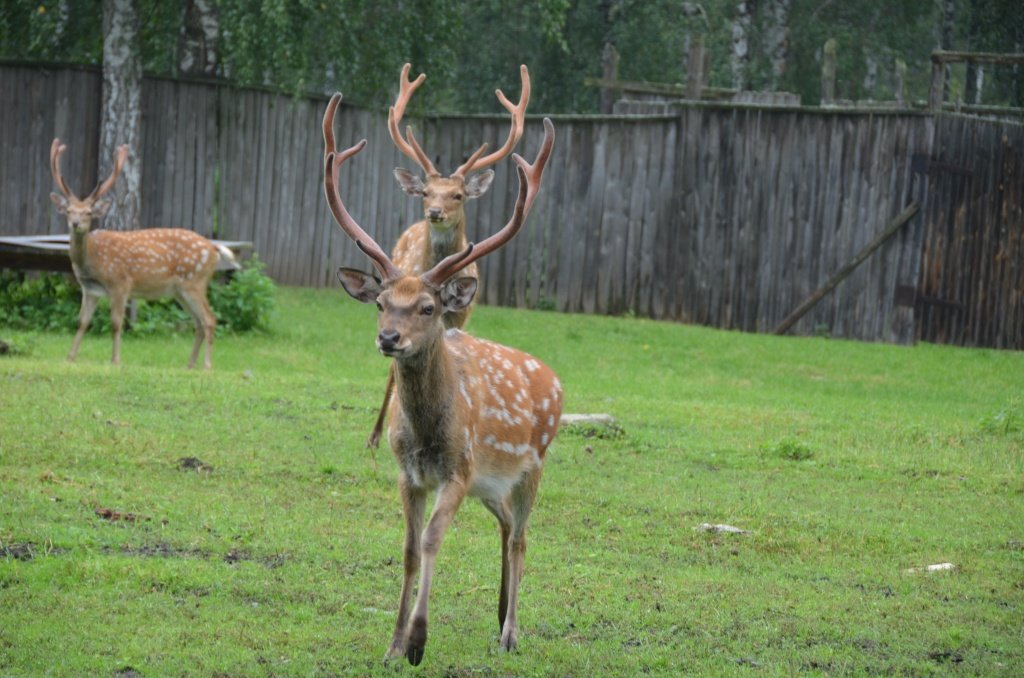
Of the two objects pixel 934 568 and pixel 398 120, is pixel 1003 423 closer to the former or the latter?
pixel 934 568

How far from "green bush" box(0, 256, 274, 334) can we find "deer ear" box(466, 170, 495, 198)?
4963 mm

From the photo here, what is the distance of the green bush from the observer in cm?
1534

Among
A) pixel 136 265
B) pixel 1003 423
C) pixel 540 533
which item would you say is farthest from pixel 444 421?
pixel 136 265

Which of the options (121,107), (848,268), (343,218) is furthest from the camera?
(121,107)

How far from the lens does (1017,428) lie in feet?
38.3

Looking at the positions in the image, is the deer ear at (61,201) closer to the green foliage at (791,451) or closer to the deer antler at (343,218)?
the green foliage at (791,451)

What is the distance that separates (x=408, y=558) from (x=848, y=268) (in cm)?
1198

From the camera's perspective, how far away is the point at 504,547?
6.63 metres

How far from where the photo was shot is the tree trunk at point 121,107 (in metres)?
17.3

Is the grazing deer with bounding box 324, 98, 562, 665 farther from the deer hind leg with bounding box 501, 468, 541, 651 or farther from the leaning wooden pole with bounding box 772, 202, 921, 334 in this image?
the leaning wooden pole with bounding box 772, 202, 921, 334

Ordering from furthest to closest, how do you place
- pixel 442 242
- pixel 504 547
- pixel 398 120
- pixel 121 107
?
1. pixel 121 107
2. pixel 398 120
3. pixel 442 242
4. pixel 504 547

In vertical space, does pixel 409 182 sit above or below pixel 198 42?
below

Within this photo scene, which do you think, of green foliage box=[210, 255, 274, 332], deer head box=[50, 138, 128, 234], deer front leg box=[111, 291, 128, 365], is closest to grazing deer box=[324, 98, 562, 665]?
deer front leg box=[111, 291, 128, 365]

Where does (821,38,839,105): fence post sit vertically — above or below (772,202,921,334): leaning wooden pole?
above
